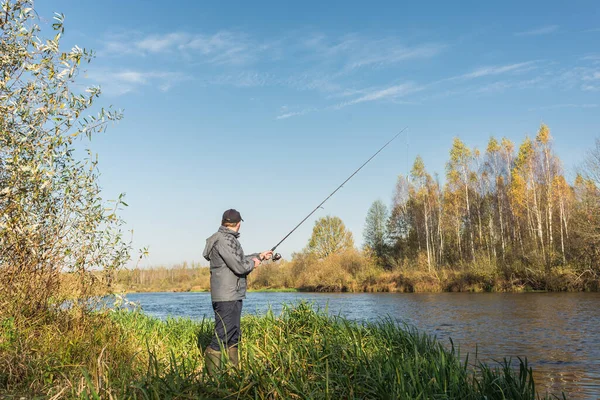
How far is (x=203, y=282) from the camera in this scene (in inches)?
2586

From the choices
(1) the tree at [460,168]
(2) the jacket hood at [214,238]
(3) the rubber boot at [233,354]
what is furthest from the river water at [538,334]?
(1) the tree at [460,168]

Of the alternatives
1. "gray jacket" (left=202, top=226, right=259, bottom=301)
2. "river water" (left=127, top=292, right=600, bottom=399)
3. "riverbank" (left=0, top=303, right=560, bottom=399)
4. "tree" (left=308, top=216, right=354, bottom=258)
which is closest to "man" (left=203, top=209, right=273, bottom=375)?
"gray jacket" (left=202, top=226, right=259, bottom=301)

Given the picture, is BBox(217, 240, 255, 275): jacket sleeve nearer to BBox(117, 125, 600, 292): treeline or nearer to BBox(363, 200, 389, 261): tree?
BBox(117, 125, 600, 292): treeline

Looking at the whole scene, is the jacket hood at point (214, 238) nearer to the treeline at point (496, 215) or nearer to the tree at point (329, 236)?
the treeline at point (496, 215)

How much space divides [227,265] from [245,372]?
1548 mm

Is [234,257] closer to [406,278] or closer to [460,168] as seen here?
[406,278]

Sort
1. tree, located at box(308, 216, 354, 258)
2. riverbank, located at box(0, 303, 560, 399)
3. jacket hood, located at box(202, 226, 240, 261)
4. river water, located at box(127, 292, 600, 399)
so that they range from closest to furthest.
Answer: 1. riverbank, located at box(0, 303, 560, 399)
2. jacket hood, located at box(202, 226, 240, 261)
3. river water, located at box(127, 292, 600, 399)
4. tree, located at box(308, 216, 354, 258)

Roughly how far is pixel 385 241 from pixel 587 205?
2399 cm

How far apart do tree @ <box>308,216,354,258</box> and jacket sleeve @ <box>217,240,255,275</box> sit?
2155 inches

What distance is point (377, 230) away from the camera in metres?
53.2

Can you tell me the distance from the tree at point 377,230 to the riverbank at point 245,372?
44507 millimetres

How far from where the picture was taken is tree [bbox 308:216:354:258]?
60344mm

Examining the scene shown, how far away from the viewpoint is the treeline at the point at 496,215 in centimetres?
3073

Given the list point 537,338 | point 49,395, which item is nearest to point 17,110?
point 49,395
